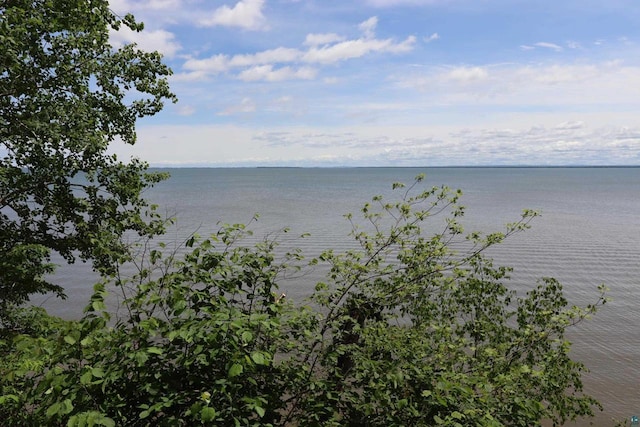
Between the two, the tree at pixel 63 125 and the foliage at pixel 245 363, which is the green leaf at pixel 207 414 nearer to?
the foliage at pixel 245 363

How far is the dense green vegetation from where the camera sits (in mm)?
3357

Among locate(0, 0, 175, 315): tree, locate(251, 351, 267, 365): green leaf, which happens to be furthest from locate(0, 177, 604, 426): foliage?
locate(0, 0, 175, 315): tree

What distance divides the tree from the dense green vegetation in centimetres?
4

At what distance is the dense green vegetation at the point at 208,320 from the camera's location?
3357 millimetres

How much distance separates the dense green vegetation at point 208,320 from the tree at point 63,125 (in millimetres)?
41

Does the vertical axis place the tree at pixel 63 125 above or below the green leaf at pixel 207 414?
above

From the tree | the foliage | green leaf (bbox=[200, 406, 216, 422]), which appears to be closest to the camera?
green leaf (bbox=[200, 406, 216, 422])

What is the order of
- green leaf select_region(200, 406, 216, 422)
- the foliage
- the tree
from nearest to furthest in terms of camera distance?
green leaf select_region(200, 406, 216, 422)
the foliage
the tree

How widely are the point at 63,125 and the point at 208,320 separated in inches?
289

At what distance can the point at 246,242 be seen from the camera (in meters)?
29.7

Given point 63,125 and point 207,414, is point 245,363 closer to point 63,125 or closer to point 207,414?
point 207,414

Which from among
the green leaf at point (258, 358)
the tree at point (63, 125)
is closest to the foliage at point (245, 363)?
the green leaf at point (258, 358)

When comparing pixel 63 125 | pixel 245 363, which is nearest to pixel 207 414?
pixel 245 363

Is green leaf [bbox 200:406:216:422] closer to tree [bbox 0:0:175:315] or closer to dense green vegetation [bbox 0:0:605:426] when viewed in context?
dense green vegetation [bbox 0:0:605:426]
